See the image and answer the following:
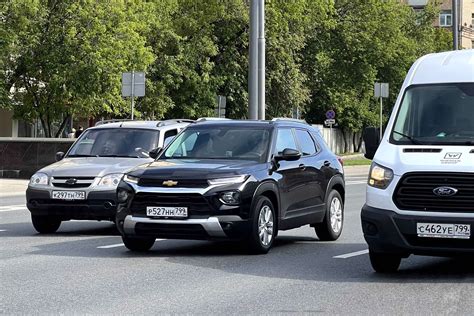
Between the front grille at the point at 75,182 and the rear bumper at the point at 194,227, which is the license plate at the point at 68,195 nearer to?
the front grille at the point at 75,182

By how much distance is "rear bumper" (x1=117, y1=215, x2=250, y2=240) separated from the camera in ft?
38.3

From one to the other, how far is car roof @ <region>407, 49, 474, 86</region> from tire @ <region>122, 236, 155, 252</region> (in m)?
3.86

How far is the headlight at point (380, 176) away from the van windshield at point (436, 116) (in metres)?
0.53

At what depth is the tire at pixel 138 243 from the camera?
12438 millimetres

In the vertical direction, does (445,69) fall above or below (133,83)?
below

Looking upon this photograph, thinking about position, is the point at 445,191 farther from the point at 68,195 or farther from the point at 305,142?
the point at 68,195

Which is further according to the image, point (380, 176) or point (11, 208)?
point (11, 208)

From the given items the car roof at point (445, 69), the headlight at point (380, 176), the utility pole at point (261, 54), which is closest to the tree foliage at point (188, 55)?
the utility pole at point (261, 54)

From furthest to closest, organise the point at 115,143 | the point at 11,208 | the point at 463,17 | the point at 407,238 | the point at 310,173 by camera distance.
→ 1. the point at 463,17
2. the point at 11,208
3. the point at 115,143
4. the point at 310,173
5. the point at 407,238

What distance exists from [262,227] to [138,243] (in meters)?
1.60

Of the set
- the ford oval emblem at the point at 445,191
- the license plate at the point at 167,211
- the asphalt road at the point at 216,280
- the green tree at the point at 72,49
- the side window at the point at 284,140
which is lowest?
the asphalt road at the point at 216,280

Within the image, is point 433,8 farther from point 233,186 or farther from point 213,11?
point 233,186

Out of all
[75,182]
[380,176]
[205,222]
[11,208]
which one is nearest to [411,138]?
[380,176]

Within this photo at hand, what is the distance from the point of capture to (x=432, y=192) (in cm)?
996
